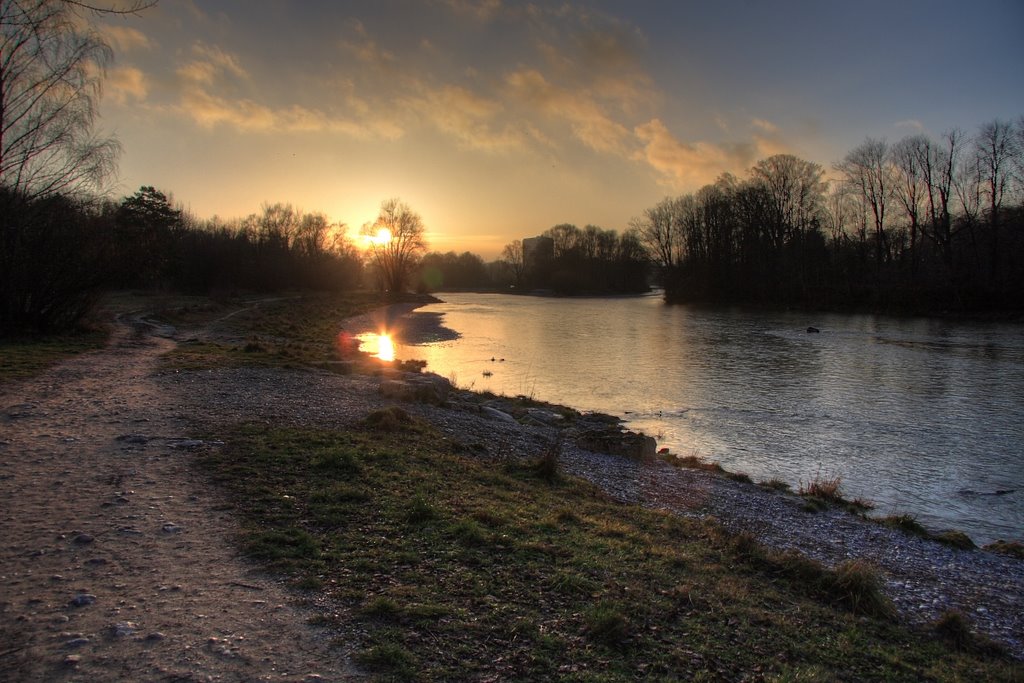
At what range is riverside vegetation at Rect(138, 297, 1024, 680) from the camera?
13.2 ft

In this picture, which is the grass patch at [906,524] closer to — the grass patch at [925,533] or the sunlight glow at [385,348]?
the grass patch at [925,533]

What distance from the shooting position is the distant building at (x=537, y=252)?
130 m

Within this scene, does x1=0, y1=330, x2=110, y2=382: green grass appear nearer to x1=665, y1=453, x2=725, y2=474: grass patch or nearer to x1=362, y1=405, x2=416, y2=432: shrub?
x1=362, y1=405, x2=416, y2=432: shrub

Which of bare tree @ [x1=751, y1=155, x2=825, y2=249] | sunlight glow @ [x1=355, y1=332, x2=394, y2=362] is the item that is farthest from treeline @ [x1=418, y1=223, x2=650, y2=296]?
sunlight glow @ [x1=355, y1=332, x2=394, y2=362]

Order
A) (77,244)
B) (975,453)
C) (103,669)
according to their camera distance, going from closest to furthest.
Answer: (103,669) → (975,453) → (77,244)

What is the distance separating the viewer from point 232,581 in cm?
446

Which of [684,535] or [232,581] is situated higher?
[232,581]

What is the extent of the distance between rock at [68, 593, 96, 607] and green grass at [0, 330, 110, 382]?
9448mm

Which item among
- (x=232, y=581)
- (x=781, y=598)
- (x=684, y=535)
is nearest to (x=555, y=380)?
(x=684, y=535)

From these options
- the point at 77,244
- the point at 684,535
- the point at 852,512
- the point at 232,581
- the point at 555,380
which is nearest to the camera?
the point at 232,581

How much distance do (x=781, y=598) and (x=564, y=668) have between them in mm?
2762

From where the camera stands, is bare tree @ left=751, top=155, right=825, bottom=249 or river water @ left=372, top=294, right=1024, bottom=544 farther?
bare tree @ left=751, top=155, right=825, bottom=249

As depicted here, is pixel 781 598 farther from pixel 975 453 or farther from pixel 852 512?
pixel 975 453

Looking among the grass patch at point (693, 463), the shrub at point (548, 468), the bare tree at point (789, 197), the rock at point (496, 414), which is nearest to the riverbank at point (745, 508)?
the rock at point (496, 414)
